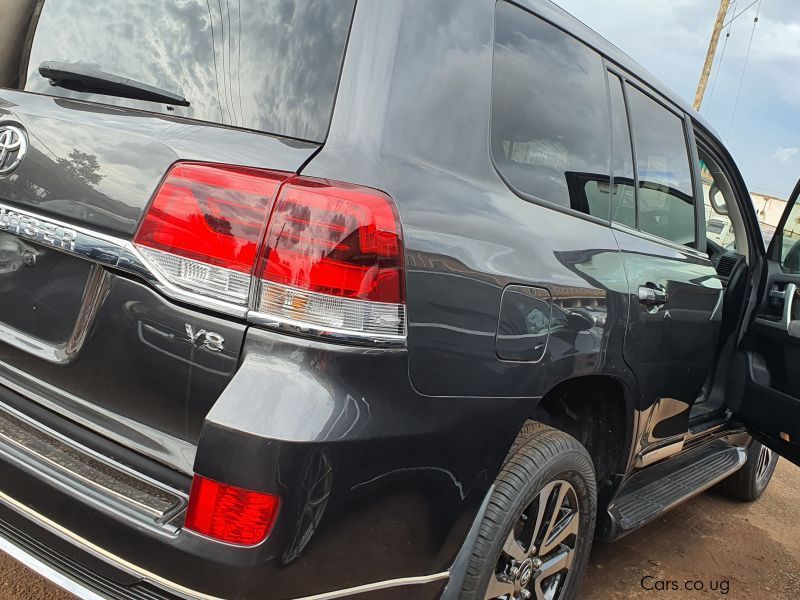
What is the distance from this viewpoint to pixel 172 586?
4.37 feet

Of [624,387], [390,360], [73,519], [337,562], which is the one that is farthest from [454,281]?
[624,387]

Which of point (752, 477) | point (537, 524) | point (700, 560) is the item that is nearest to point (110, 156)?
point (537, 524)

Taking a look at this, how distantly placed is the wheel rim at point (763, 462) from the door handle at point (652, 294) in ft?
7.24

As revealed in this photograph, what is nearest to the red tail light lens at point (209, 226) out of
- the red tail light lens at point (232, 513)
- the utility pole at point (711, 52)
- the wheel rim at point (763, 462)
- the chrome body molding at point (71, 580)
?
the red tail light lens at point (232, 513)

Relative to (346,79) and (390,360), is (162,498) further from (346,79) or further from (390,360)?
(346,79)

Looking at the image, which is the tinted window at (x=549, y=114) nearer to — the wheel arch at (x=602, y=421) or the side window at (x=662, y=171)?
the side window at (x=662, y=171)

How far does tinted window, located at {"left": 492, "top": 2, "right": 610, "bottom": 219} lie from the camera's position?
1.84m

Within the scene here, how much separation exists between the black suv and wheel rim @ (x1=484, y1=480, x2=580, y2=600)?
0.07 ft

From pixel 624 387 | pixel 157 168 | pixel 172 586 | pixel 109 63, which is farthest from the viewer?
pixel 624 387

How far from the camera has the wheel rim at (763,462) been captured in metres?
4.15

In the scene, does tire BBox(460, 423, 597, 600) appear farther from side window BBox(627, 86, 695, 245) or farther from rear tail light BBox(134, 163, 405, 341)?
side window BBox(627, 86, 695, 245)

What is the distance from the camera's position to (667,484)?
9.68 ft

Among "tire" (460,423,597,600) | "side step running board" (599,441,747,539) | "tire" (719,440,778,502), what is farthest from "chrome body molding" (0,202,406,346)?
"tire" (719,440,778,502)

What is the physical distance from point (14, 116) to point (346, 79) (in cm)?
83
